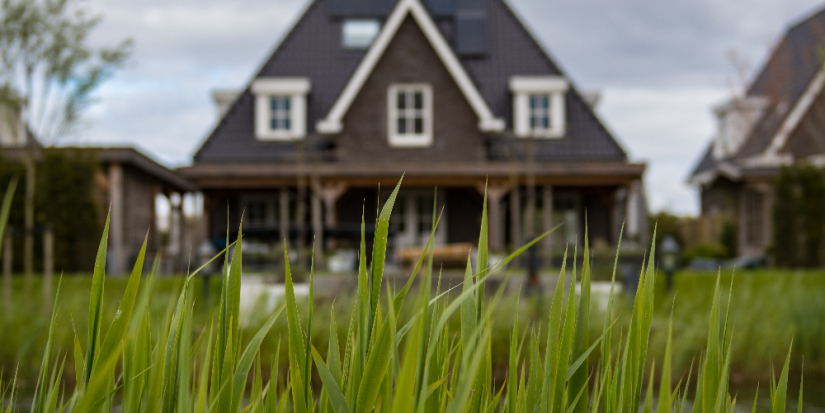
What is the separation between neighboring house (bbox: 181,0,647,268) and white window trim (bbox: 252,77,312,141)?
0.10 feet

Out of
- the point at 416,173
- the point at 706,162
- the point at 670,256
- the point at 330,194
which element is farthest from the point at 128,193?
the point at 706,162

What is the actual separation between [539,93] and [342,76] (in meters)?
4.97

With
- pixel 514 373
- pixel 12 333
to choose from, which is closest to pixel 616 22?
pixel 12 333

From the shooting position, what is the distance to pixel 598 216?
1897 cm

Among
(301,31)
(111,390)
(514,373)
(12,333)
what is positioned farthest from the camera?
(301,31)

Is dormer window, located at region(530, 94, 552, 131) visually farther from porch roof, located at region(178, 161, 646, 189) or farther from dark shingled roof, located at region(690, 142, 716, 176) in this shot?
dark shingled roof, located at region(690, 142, 716, 176)

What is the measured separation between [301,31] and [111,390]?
19.3 metres

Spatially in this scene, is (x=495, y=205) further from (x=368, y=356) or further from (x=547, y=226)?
(x=368, y=356)

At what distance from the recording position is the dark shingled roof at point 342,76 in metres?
A: 18.5

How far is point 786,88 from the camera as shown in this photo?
22.3m

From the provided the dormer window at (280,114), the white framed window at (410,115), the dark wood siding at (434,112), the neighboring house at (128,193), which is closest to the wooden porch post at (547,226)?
the dark wood siding at (434,112)

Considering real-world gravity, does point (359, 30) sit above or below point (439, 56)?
above

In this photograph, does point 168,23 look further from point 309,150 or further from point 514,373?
point 514,373

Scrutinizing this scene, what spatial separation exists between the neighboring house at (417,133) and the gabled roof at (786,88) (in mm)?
5378
